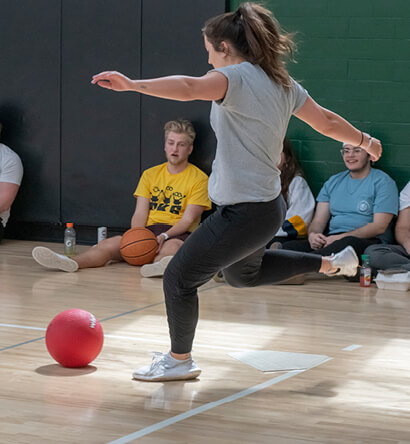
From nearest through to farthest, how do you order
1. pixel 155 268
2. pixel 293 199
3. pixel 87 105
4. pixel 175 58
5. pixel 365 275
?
pixel 365 275
pixel 155 268
pixel 293 199
pixel 175 58
pixel 87 105

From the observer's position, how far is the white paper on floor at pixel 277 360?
3.74 m

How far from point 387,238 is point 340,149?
3.21 ft

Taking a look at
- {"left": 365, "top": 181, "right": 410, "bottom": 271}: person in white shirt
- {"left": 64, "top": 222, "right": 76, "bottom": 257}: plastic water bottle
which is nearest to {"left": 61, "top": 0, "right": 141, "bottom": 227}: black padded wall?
{"left": 64, "top": 222, "right": 76, "bottom": 257}: plastic water bottle

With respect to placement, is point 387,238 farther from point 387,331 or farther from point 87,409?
point 87,409

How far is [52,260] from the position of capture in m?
6.43

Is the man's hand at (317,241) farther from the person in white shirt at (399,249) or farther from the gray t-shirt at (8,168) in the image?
the gray t-shirt at (8,168)

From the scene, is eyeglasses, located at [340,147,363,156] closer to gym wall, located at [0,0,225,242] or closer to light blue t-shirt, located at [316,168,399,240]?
light blue t-shirt, located at [316,168,399,240]

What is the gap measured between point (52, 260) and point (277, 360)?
→ 304 centimetres

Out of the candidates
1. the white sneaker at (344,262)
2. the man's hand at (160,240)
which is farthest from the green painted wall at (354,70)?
the white sneaker at (344,262)

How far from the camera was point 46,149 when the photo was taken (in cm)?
829

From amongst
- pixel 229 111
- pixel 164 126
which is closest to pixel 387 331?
pixel 229 111

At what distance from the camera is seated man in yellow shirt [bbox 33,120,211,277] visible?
6922 mm

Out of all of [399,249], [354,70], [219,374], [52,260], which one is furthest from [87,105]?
[219,374]

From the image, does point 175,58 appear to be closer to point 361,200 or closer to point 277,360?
point 361,200
